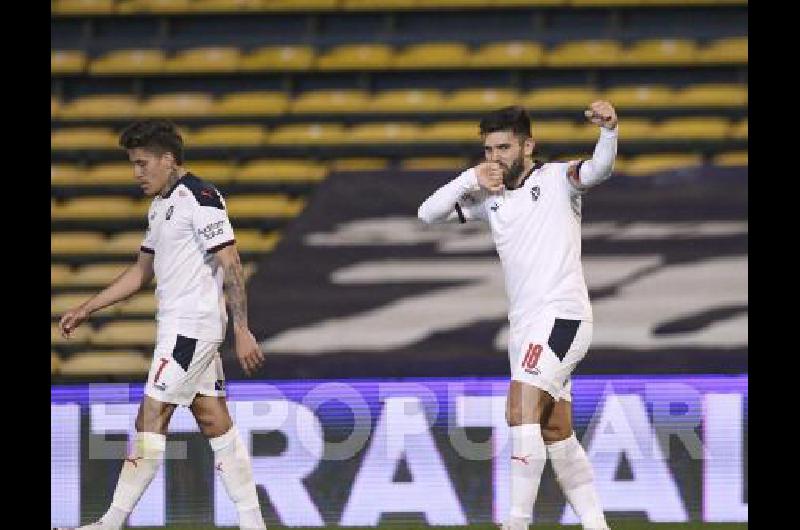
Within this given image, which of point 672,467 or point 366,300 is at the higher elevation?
point 366,300

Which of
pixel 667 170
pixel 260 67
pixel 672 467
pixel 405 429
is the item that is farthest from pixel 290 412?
pixel 260 67

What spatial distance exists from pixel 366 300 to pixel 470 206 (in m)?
2.50

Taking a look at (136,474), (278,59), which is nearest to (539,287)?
(136,474)

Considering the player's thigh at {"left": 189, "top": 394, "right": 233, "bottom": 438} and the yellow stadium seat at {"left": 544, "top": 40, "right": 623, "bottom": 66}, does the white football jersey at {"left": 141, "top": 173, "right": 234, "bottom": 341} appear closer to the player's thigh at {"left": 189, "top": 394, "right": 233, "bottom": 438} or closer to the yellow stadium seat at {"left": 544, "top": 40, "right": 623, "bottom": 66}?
the player's thigh at {"left": 189, "top": 394, "right": 233, "bottom": 438}

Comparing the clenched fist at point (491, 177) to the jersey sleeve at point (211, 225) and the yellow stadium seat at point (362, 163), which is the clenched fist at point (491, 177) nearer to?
the jersey sleeve at point (211, 225)

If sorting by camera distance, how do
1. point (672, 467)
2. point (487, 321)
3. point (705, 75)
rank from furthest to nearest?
point (705, 75), point (487, 321), point (672, 467)

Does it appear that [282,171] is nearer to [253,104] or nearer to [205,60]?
[253,104]

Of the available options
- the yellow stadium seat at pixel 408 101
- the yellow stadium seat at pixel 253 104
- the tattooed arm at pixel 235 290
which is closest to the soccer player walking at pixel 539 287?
the tattooed arm at pixel 235 290

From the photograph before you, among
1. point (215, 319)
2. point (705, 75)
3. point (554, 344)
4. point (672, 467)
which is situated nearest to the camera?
point (554, 344)

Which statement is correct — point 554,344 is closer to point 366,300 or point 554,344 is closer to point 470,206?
point 470,206

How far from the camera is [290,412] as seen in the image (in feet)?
27.0

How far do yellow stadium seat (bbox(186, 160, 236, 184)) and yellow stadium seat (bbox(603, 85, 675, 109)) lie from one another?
101 inches

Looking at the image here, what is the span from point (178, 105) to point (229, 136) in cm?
46

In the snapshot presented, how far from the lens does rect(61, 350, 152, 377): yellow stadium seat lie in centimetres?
1064
